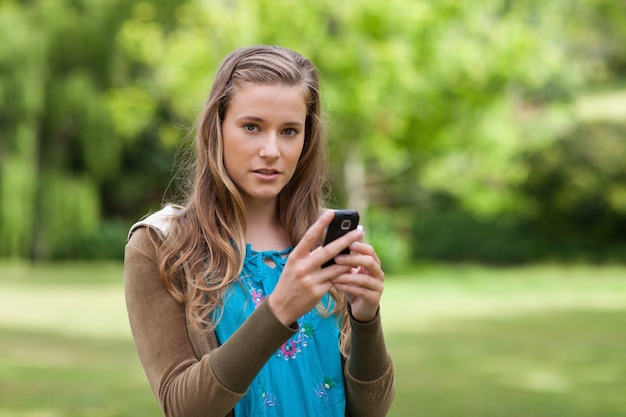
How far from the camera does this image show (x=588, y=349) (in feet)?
38.8

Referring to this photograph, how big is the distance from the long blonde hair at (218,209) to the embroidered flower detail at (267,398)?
0.19 m

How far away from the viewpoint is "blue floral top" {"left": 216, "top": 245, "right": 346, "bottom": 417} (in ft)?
6.89

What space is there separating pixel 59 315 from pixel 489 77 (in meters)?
12.9

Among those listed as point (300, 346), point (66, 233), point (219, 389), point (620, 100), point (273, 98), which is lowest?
point (219, 389)

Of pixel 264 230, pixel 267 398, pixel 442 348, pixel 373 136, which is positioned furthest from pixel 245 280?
pixel 373 136

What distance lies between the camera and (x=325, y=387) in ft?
7.10

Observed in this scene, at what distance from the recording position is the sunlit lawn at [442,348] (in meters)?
8.52

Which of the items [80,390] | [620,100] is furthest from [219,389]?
[620,100]

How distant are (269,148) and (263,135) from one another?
1.7 inches

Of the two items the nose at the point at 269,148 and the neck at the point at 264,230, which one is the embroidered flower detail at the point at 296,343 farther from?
the nose at the point at 269,148

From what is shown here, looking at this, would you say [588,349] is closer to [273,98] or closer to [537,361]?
[537,361]

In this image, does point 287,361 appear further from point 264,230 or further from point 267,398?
point 264,230

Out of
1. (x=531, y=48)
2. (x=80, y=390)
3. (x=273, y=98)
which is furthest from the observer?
(x=531, y=48)

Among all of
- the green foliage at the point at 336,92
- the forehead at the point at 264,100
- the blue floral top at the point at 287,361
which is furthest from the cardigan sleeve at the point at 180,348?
the green foliage at the point at 336,92
